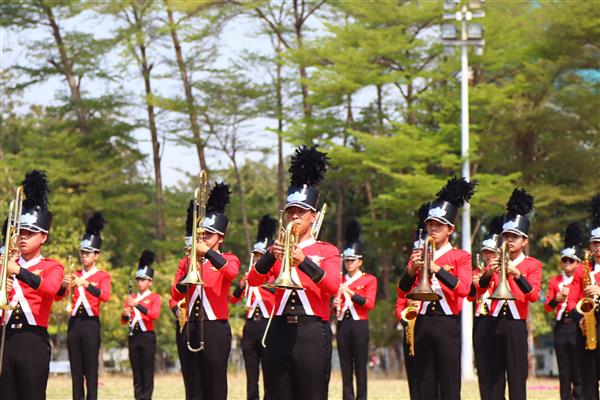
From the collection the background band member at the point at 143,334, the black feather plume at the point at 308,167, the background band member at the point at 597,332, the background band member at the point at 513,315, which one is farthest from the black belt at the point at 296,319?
the background band member at the point at 143,334

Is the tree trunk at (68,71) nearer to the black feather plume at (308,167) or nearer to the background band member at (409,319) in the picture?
the background band member at (409,319)

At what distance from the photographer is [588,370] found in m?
15.2

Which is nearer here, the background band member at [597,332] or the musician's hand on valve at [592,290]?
the musician's hand on valve at [592,290]

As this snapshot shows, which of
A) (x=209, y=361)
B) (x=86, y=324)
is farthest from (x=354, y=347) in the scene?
(x=209, y=361)

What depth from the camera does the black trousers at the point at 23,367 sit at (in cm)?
1036

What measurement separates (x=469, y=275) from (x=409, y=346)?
2583 millimetres

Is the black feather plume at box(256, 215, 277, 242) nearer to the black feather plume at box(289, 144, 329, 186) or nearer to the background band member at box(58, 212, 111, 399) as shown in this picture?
the background band member at box(58, 212, 111, 399)

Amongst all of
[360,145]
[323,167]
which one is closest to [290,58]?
[360,145]

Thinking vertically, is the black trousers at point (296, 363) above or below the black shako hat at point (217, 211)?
below

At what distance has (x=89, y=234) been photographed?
57.9 feet

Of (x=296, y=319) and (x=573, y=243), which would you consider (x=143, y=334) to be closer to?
(x=573, y=243)

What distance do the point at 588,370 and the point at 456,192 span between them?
13.7ft

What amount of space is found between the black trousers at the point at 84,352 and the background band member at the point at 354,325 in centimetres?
357

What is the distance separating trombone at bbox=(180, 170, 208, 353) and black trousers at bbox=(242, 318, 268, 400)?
206 inches
